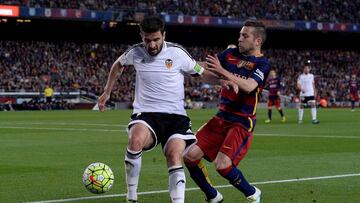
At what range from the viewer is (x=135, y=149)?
9.09m

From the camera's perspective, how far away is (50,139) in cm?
2202

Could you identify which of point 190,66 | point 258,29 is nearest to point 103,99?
point 190,66

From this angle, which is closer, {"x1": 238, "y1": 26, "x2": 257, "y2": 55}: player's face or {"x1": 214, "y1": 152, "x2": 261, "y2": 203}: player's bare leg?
Answer: {"x1": 214, "y1": 152, "x2": 261, "y2": 203}: player's bare leg

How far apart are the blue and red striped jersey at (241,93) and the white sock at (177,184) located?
111 centimetres

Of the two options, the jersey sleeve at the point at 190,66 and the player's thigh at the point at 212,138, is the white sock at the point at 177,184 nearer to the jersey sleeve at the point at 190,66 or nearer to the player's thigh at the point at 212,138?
the player's thigh at the point at 212,138

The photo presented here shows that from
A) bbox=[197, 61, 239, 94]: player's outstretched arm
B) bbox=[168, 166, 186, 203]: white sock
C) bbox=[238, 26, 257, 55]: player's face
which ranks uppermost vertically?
bbox=[238, 26, 257, 55]: player's face

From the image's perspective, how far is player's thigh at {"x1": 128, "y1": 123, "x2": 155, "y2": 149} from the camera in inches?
358

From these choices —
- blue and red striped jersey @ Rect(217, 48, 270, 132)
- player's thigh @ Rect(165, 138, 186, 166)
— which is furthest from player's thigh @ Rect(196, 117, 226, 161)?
player's thigh @ Rect(165, 138, 186, 166)

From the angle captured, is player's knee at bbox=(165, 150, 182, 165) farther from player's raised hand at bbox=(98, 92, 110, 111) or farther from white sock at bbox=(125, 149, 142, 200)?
player's raised hand at bbox=(98, 92, 110, 111)

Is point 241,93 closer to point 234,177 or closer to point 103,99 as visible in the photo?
point 234,177

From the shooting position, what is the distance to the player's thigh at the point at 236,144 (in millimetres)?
9383

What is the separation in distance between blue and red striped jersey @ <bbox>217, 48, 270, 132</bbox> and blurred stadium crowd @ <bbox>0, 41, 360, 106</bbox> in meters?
42.9

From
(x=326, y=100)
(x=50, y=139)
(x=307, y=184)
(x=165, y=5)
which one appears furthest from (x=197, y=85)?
(x=307, y=184)

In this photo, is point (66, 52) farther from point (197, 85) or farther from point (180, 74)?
point (180, 74)
